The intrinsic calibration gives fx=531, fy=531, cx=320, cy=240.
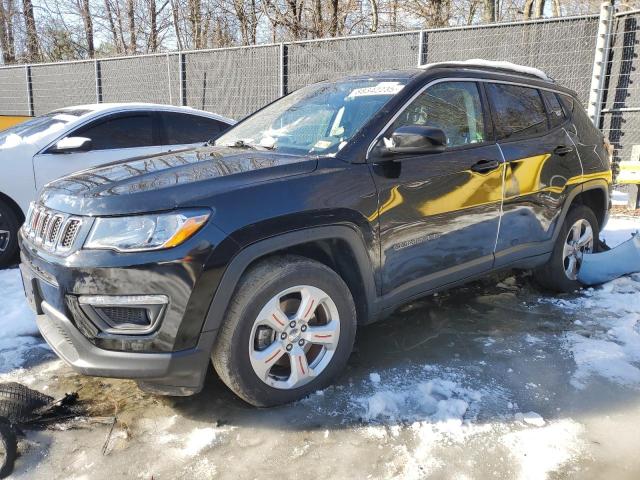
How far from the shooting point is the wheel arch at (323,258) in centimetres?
238

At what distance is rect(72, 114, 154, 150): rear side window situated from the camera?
17.9 ft

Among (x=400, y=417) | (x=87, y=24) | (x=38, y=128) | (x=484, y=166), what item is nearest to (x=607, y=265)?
(x=484, y=166)

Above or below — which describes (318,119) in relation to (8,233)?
above

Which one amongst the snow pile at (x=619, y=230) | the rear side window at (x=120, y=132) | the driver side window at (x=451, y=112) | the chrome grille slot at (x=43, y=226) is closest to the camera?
the chrome grille slot at (x=43, y=226)

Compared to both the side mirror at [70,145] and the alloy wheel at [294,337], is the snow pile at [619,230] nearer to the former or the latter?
the alloy wheel at [294,337]

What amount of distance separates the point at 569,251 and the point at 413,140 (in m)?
2.33

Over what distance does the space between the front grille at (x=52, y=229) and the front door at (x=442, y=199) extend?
153 centimetres

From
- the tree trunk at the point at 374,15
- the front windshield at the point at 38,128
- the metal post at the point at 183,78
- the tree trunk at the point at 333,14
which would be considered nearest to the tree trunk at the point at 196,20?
the tree trunk at the point at 333,14

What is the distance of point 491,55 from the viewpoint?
8.89 m

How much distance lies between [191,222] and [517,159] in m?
2.43

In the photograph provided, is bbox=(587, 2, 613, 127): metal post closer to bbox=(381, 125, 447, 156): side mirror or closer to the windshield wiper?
bbox=(381, 125, 447, 156): side mirror

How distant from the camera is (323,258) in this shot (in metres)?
2.86

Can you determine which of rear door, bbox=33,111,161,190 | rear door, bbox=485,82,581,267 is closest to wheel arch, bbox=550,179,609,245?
rear door, bbox=485,82,581,267

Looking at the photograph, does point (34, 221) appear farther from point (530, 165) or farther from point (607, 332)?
point (607, 332)
